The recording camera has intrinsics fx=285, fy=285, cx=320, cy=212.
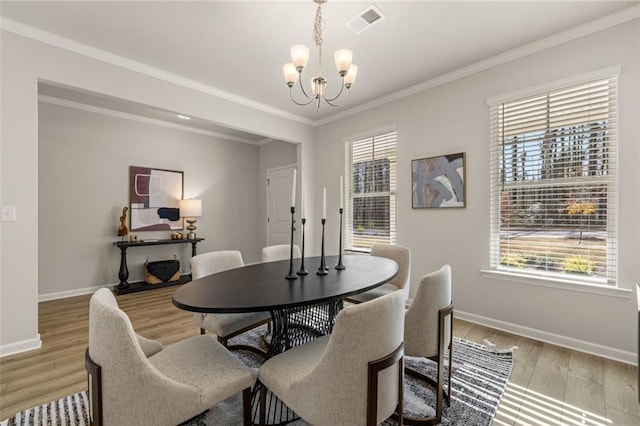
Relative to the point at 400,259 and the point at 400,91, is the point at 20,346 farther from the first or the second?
the point at 400,91

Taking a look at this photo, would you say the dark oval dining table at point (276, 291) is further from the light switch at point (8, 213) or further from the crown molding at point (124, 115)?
the crown molding at point (124, 115)

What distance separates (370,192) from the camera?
13.2 feet

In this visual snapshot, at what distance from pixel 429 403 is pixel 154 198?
460 centimetres

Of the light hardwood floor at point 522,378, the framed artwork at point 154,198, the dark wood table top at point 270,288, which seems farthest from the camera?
the framed artwork at point 154,198

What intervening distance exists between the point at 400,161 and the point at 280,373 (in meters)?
2.98

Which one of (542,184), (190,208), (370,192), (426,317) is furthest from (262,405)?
(190,208)

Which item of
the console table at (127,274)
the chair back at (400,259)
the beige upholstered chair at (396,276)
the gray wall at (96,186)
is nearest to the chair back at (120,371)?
the beige upholstered chair at (396,276)

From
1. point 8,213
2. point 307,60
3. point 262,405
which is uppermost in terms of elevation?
point 307,60

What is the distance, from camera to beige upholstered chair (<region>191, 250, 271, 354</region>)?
1880 millimetres

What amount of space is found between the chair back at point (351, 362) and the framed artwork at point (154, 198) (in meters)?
4.38

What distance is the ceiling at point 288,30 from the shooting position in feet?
6.95

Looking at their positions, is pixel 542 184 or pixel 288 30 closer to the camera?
pixel 288 30

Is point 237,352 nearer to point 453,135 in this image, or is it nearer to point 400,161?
point 400,161

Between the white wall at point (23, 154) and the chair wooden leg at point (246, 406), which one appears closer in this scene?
the chair wooden leg at point (246, 406)
